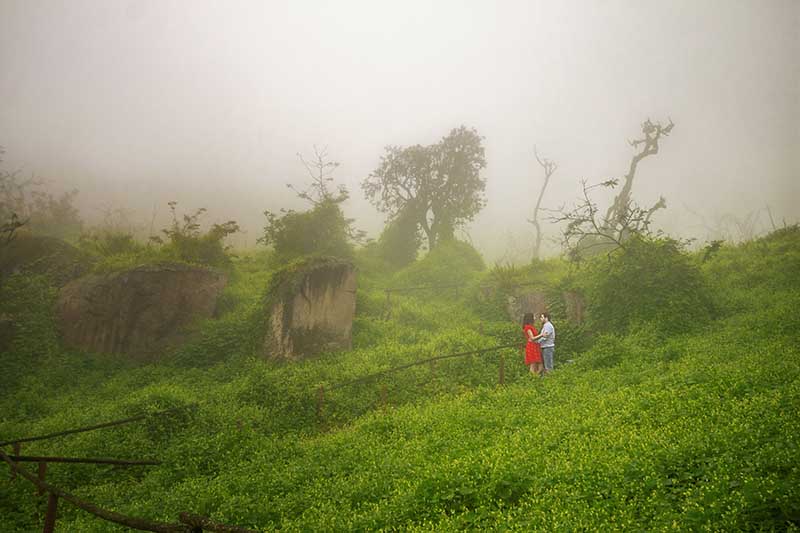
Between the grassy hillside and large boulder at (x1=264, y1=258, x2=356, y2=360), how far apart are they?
3.68 ft

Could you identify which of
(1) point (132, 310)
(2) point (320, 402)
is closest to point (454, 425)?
(2) point (320, 402)

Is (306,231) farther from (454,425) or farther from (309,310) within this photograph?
(454,425)

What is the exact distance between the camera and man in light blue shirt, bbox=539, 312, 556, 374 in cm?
1406

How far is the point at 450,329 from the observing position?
848 inches

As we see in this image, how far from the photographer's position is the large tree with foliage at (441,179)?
3822cm

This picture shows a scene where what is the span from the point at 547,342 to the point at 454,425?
19.8 feet

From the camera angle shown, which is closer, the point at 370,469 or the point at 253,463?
the point at 370,469

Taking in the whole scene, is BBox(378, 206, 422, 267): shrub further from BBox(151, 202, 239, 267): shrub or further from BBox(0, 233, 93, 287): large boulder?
BBox(0, 233, 93, 287): large boulder

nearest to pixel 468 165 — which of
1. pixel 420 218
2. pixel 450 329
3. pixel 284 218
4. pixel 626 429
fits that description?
pixel 420 218

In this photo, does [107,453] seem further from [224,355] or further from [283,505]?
[224,355]

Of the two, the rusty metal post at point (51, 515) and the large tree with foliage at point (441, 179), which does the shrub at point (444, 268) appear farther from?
the rusty metal post at point (51, 515)

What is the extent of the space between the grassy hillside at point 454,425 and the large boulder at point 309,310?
1.12 metres

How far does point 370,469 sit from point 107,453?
7.55 metres

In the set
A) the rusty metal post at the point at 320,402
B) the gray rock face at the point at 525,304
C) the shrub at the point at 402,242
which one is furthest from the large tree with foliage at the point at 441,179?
the rusty metal post at the point at 320,402
